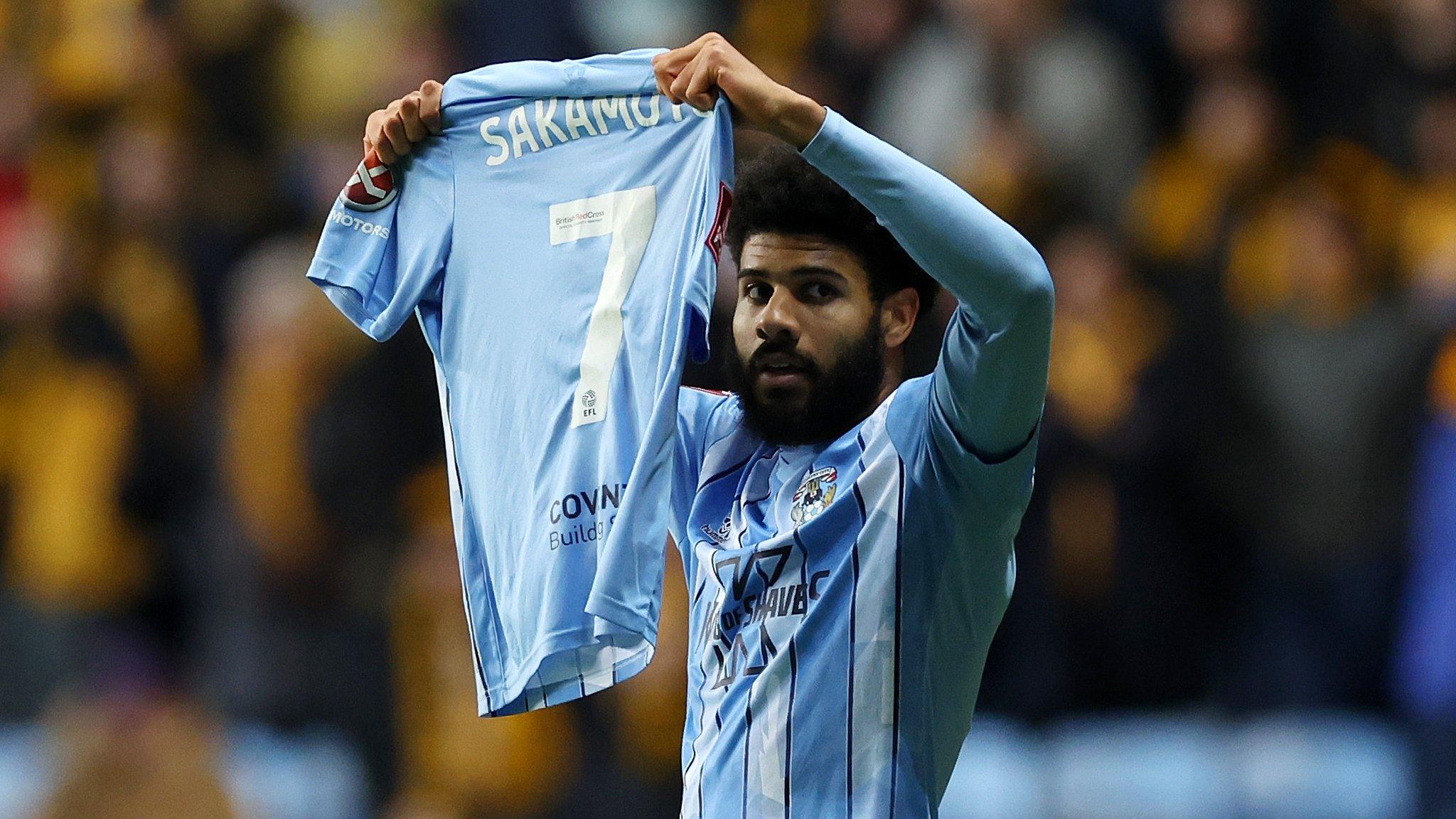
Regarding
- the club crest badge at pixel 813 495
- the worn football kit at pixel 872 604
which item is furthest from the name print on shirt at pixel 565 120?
the club crest badge at pixel 813 495

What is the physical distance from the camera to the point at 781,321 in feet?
13.2

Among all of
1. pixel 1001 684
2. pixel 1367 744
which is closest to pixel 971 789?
pixel 1001 684

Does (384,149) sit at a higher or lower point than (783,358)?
higher

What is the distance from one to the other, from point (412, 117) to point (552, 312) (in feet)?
1.77

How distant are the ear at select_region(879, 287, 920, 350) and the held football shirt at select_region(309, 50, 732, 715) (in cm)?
40

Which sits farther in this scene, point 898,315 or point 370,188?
point 370,188

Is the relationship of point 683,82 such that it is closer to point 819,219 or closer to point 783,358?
point 819,219

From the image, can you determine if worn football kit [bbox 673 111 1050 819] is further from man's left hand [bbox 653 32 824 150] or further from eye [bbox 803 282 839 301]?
eye [bbox 803 282 839 301]

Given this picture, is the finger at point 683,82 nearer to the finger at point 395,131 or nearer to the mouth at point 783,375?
the mouth at point 783,375

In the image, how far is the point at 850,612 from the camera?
3.88m

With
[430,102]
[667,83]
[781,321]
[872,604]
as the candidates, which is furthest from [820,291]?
[430,102]

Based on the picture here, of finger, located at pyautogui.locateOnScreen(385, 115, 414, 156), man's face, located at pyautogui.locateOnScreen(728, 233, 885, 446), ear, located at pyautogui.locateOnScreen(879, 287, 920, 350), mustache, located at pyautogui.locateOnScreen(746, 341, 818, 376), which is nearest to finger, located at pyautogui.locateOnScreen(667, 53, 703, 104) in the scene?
man's face, located at pyautogui.locateOnScreen(728, 233, 885, 446)

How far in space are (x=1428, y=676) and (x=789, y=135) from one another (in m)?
4.83

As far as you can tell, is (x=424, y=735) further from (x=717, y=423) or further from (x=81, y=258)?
(x=717, y=423)
